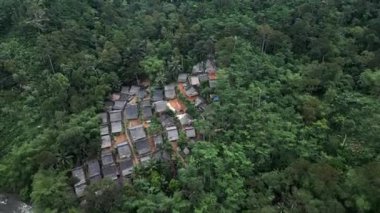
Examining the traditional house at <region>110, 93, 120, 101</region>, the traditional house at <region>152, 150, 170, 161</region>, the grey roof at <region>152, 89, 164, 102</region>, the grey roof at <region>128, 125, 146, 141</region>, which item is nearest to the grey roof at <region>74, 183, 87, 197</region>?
the grey roof at <region>128, 125, 146, 141</region>

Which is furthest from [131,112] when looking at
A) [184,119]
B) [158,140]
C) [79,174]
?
[79,174]

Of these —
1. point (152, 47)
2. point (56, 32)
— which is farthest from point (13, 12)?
point (152, 47)

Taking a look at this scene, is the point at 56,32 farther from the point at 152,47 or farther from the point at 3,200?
the point at 3,200

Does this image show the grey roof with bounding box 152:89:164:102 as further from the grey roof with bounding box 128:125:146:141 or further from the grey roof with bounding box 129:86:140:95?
the grey roof with bounding box 128:125:146:141

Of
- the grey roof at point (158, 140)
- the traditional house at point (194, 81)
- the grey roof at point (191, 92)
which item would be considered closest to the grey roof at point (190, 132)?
the grey roof at point (158, 140)

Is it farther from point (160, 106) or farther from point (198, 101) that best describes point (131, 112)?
point (198, 101)

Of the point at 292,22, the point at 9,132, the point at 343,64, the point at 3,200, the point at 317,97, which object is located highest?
the point at 292,22
